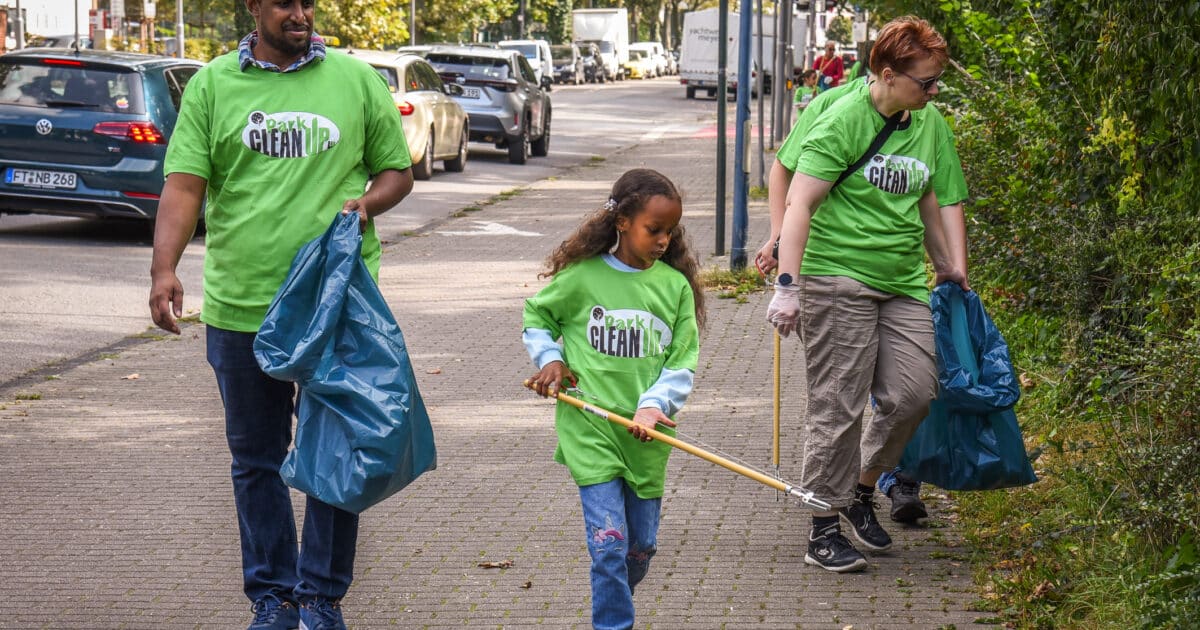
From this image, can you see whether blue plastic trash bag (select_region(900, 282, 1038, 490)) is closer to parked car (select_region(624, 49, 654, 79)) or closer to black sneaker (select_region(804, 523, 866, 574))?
black sneaker (select_region(804, 523, 866, 574))

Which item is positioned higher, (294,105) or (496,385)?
(294,105)

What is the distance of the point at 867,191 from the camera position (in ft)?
16.5

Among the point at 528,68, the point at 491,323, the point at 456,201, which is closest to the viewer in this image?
the point at 491,323

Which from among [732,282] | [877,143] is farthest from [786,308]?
[732,282]

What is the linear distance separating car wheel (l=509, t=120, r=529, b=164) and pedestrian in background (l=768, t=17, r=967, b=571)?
18.3m

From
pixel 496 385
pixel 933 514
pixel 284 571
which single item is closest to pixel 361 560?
pixel 284 571

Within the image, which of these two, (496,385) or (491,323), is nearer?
(496,385)

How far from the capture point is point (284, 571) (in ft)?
14.4

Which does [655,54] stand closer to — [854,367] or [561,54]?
[561,54]

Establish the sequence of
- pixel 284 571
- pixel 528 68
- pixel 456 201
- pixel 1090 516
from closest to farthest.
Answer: pixel 284 571 < pixel 1090 516 < pixel 456 201 < pixel 528 68

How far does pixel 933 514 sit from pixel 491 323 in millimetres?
4801

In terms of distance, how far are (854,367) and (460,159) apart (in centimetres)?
1712

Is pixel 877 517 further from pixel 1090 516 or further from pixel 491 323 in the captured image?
pixel 491 323

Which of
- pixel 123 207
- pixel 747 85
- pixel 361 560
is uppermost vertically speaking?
pixel 747 85
